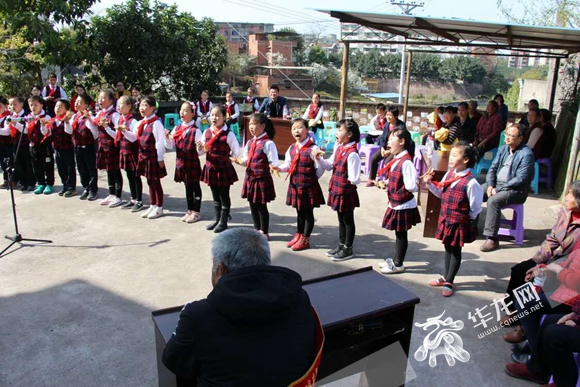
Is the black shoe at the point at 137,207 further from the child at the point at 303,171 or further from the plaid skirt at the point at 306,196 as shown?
the plaid skirt at the point at 306,196

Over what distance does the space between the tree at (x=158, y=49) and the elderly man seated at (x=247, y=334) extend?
454 inches

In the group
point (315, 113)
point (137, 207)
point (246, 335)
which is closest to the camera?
point (246, 335)

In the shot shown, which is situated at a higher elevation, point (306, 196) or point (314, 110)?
point (314, 110)

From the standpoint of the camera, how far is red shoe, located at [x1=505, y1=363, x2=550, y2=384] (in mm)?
3234

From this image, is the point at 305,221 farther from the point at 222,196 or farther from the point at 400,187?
the point at 400,187

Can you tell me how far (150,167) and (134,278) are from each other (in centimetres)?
183

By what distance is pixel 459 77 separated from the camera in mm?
42750

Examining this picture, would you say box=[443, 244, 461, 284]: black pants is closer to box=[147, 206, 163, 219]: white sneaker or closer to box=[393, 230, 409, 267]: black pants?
box=[393, 230, 409, 267]: black pants

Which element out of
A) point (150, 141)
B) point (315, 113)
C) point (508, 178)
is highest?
point (315, 113)

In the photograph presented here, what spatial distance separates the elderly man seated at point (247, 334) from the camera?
1.73 meters

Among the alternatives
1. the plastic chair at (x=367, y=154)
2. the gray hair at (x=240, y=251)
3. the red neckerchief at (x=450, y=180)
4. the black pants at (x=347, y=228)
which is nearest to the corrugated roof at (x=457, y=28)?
the plastic chair at (x=367, y=154)

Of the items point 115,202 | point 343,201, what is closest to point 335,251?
point 343,201

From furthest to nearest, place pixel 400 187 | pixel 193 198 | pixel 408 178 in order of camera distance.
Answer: pixel 193 198 < pixel 400 187 < pixel 408 178

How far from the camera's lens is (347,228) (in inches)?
202
